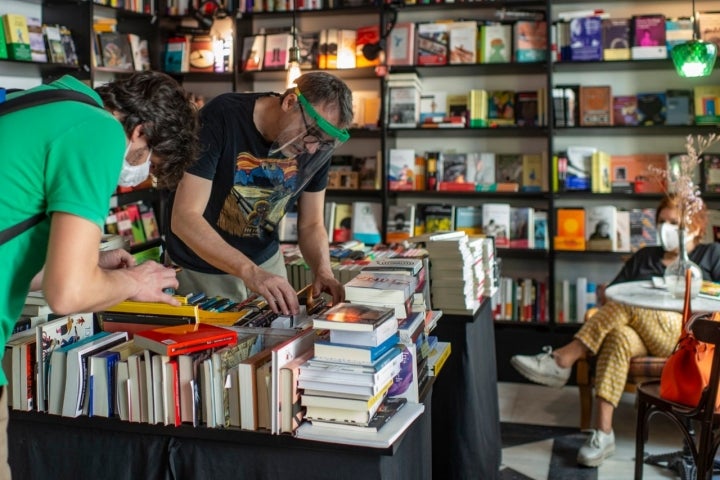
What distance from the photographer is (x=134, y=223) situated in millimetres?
5395

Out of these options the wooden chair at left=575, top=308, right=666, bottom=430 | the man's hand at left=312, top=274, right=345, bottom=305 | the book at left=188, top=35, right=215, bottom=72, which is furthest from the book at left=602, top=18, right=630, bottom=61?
the man's hand at left=312, top=274, right=345, bottom=305

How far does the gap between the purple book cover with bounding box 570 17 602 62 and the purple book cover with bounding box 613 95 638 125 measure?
0.34m

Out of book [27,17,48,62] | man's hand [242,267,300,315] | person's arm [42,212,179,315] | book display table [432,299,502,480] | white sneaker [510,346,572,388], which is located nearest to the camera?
person's arm [42,212,179,315]

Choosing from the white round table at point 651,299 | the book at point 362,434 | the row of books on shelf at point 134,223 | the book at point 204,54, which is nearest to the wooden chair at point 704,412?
the white round table at point 651,299

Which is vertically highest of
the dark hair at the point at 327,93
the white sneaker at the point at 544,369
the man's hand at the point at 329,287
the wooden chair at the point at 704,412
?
the dark hair at the point at 327,93

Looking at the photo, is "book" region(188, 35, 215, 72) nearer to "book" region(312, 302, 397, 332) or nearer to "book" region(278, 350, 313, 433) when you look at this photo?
"book" region(312, 302, 397, 332)

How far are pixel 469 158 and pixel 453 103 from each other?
1.28 ft

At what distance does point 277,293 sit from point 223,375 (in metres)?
0.40

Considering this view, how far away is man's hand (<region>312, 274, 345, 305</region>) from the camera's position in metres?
2.53

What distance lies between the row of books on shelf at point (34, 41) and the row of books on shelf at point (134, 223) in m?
0.99

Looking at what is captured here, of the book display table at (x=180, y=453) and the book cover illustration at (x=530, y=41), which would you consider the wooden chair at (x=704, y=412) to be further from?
the book cover illustration at (x=530, y=41)

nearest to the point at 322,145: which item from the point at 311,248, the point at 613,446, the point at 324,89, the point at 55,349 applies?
the point at 324,89

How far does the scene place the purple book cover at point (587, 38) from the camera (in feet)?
16.4

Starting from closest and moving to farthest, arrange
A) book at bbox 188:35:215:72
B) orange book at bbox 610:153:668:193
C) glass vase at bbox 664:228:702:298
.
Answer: glass vase at bbox 664:228:702:298 < orange book at bbox 610:153:668:193 < book at bbox 188:35:215:72
